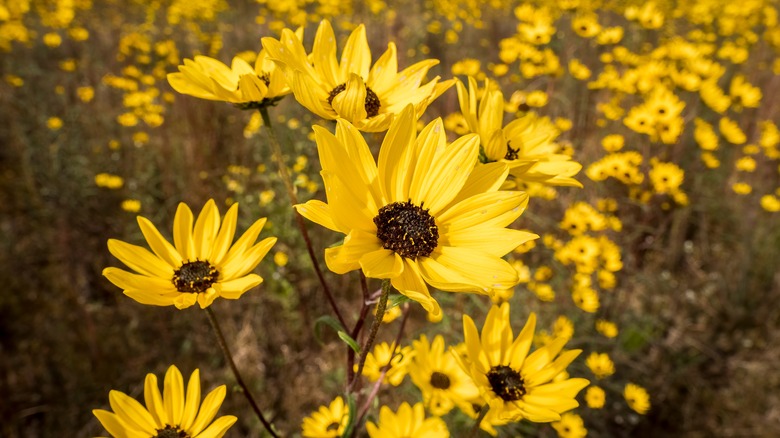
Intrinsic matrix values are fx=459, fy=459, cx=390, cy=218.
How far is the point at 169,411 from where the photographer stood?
1.04 m

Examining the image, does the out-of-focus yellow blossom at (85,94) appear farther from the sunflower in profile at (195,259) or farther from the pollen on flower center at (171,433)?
the pollen on flower center at (171,433)

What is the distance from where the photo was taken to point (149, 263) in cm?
115

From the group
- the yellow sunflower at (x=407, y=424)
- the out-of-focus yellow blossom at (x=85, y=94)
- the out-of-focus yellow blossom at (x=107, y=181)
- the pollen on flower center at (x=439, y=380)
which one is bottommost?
the yellow sunflower at (x=407, y=424)

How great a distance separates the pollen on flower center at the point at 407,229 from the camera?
900 mm

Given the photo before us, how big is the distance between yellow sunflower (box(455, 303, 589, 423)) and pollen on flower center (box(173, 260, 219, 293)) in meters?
0.61

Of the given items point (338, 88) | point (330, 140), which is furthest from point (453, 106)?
point (330, 140)

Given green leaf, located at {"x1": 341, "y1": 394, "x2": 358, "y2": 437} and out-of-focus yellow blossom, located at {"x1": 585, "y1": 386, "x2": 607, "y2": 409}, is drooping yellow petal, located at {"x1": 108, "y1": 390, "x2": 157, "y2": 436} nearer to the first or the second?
green leaf, located at {"x1": 341, "y1": 394, "x2": 358, "y2": 437}

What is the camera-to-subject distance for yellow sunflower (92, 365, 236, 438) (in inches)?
38.5

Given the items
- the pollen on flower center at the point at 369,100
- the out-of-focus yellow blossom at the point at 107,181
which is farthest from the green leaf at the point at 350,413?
the out-of-focus yellow blossom at the point at 107,181

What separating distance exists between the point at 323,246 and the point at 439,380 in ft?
4.86

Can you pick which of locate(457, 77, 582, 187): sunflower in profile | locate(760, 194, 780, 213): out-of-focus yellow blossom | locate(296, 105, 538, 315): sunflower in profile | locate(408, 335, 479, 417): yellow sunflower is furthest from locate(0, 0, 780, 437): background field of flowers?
locate(296, 105, 538, 315): sunflower in profile

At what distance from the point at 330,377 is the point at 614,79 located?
3632mm

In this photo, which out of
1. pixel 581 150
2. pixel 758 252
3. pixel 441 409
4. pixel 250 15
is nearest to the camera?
pixel 441 409

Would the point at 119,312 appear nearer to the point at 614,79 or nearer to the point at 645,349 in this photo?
the point at 645,349
